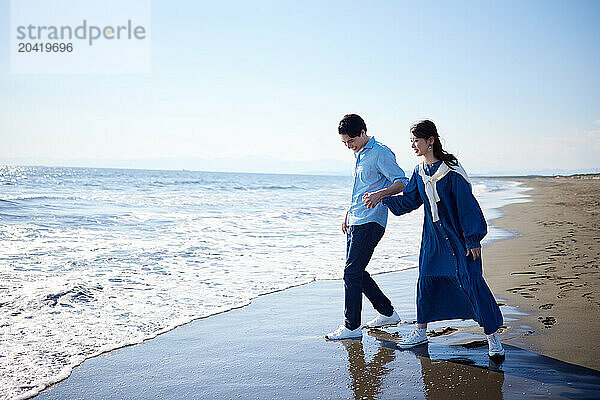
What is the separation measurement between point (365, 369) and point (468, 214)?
1280 mm

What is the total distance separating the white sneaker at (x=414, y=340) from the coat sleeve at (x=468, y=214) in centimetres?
80

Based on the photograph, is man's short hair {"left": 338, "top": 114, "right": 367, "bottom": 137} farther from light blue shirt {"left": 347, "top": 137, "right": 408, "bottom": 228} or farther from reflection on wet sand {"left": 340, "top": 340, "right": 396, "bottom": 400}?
reflection on wet sand {"left": 340, "top": 340, "right": 396, "bottom": 400}

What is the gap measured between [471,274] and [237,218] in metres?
12.3

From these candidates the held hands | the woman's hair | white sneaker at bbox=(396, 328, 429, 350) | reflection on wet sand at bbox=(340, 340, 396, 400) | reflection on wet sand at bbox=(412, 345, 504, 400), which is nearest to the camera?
reflection on wet sand at bbox=(412, 345, 504, 400)

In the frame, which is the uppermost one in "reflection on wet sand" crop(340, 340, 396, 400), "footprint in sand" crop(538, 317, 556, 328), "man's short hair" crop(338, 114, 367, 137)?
"man's short hair" crop(338, 114, 367, 137)

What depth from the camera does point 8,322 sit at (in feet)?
15.0

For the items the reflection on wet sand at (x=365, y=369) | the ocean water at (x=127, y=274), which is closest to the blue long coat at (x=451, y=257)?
the reflection on wet sand at (x=365, y=369)

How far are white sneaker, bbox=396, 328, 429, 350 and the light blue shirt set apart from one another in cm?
88

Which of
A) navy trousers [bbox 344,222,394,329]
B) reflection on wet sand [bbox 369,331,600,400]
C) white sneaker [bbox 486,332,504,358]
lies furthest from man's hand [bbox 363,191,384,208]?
white sneaker [bbox 486,332,504,358]

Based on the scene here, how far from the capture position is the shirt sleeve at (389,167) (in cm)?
421

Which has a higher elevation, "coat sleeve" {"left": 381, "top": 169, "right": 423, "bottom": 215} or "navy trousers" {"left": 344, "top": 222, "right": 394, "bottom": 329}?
"coat sleeve" {"left": 381, "top": 169, "right": 423, "bottom": 215}

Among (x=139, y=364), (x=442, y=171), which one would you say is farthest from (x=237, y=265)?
(x=442, y=171)

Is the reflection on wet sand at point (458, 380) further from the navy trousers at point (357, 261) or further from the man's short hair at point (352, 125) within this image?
the man's short hair at point (352, 125)

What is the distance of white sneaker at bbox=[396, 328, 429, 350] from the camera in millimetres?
3934
